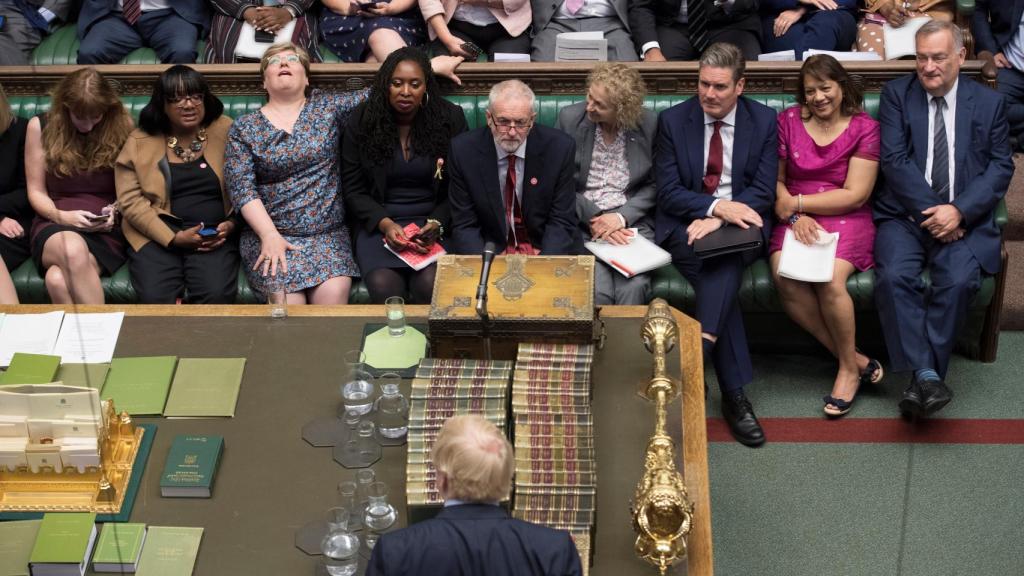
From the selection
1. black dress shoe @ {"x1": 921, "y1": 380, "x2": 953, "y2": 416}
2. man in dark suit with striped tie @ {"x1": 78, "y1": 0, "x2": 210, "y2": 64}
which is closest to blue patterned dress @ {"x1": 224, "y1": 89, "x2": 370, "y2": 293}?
man in dark suit with striped tie @ {"x1": 78, "y1": 0, "x2": 210, "y2": 64}

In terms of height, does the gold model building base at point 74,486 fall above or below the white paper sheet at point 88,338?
below

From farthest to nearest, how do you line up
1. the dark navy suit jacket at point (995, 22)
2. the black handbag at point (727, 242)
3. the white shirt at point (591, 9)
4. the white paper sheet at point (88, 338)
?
1. the dark navy suit jacket at point (995, 22)
2. the white shirt at point (591, 9)
3. the black handbag at point (727, 242)
4. the white paper sheet at point (88, 338)

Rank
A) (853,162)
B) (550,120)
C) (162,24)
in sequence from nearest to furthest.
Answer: (853,162), (550,120), (162,24)

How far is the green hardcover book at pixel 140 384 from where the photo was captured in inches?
171

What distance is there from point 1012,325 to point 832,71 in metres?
1.50

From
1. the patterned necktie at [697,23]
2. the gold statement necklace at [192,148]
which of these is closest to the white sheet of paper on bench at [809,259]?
the patterned necktie at [697,23]

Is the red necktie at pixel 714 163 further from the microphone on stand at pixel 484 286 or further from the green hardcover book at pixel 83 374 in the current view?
the green hardcover book at pixel 83 374

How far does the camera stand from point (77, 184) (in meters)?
5.95

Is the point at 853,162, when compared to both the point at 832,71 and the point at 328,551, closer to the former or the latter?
the point at 832,71

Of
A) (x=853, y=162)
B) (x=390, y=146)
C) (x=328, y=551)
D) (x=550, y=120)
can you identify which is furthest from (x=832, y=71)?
(x=328, y=551)

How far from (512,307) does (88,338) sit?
1.46 m

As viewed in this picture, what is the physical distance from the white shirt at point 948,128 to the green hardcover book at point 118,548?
352 cm

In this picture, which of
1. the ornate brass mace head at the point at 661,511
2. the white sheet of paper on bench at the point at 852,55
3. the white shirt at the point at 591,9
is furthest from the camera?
the white shirt at the point at 591,9

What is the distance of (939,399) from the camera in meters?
5.46
